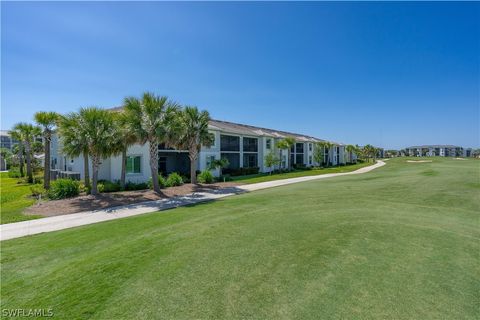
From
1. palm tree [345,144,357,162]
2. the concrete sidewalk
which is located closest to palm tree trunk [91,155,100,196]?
the concrete sidewalk

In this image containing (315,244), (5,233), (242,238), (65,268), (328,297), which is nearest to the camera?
(328,297)

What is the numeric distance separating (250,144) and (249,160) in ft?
8.51

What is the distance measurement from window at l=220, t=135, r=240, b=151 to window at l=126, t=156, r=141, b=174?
41.0ft

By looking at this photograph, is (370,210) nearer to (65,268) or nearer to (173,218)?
(173,218)

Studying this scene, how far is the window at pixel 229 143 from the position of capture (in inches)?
1318

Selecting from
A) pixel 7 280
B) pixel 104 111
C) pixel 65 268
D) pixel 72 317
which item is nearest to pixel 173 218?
pixel 65 268

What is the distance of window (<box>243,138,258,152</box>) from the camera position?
1475 inches

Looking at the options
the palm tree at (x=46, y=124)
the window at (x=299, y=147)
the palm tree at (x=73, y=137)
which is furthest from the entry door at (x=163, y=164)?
the window at (x=299, y=147)

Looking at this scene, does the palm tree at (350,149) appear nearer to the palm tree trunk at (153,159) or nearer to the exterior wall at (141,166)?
the exterior wall at (141,166)

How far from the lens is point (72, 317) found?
12.4ft

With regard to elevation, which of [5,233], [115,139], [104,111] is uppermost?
[104,111]

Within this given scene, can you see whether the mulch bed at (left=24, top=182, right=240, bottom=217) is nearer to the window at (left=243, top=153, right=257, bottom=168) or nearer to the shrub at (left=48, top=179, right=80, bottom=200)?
the shrub at (left=48, top=179, right=80, bottom=200)

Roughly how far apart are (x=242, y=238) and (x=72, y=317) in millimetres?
4196

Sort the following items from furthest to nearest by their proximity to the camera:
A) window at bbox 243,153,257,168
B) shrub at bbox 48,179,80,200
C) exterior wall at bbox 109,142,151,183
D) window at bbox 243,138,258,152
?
1. window at bbox 243,153,257,168
2. window at bbox 243,138,258,152
3. exterior wall at bbox 109,142,151,183
4. shrub at bbox 48,179,80,200
